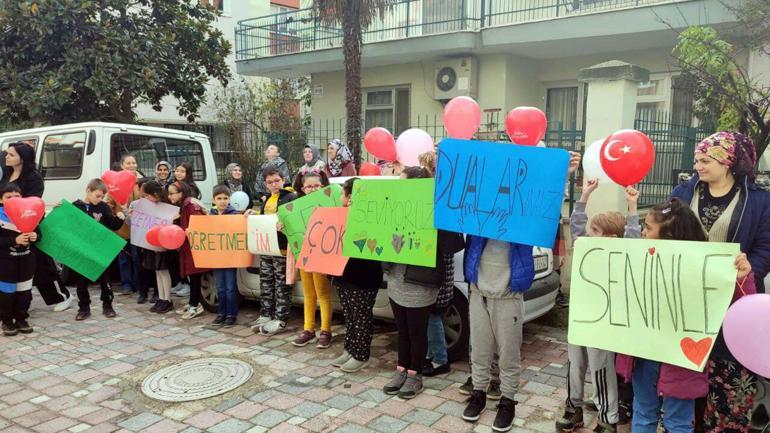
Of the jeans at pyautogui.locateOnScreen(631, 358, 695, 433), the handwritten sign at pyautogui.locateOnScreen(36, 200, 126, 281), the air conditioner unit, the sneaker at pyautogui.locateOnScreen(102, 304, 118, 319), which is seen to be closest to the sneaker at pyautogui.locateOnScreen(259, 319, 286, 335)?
the handwritten sign at pyautogui.locateOnScreen(36, 200, 126, 281)

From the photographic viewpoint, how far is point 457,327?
4.77m

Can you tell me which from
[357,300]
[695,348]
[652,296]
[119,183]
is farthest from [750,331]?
[119,183]

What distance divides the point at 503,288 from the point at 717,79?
179 inches

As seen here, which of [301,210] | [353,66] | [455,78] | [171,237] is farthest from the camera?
[455,78]

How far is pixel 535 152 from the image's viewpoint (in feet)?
Result: 11.3

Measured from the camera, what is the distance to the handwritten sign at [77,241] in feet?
18.9

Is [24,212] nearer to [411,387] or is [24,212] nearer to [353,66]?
[411,387]

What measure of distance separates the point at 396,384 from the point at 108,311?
3863mm

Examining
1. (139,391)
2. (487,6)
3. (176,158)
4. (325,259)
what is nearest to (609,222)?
(325,259)

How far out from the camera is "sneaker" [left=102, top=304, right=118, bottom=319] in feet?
20.5

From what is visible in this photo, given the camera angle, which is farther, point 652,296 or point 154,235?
point 154,235

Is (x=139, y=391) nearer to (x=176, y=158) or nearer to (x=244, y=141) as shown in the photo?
(x=176, y=158)

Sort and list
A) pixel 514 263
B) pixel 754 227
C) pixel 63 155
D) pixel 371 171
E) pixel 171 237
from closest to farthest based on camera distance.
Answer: pixel 754 227, pixel 514 263, pixel 171 237, pixel 371 171, pixel 63 155

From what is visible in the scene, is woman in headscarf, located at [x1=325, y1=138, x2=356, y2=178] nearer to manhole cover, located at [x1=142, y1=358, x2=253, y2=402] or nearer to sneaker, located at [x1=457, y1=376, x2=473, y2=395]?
manhole cover, located at [x1=142, y1=358, x2=253, y2=402]
